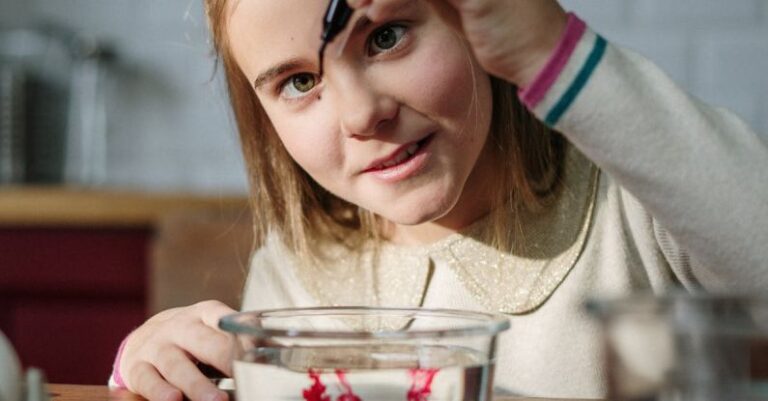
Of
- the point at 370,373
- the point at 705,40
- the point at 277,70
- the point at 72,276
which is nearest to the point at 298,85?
the point at 277,70

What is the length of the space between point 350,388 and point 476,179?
591 millimetres

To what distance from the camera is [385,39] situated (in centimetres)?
86

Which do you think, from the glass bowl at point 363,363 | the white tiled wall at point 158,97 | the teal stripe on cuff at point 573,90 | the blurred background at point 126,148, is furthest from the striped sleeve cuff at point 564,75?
the white tiled wall at point 158,97

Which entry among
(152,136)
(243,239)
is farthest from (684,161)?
(152,136)

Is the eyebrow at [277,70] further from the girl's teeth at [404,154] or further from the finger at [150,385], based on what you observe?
the finger at [150,385]

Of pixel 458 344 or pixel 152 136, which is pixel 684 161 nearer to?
pixel 458 344

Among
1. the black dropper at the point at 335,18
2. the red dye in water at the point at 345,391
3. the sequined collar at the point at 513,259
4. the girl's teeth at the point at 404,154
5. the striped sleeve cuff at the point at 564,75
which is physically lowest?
the red dye in water at the point at 345,391

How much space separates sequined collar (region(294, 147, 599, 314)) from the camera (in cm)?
105

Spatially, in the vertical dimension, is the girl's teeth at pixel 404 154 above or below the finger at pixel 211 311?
above

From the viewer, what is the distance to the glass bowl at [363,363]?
0.49m

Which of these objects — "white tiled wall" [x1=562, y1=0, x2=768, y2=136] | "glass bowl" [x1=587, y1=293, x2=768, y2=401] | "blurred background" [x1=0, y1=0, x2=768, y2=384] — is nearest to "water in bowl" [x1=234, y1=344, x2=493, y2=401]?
"glass bowl" [x1=587, y1=293, x2=768, y2=401]

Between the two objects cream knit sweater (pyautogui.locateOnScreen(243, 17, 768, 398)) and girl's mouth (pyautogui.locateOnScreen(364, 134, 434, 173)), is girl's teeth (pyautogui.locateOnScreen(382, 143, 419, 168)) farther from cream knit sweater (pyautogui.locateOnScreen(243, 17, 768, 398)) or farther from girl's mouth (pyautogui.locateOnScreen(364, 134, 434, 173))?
cream knit sweater (pyautogui.locateOnScreen(243, 17, 768, 398))

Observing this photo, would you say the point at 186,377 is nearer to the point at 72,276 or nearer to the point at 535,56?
the point at 535,56

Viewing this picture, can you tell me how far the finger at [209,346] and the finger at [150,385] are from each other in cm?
3
